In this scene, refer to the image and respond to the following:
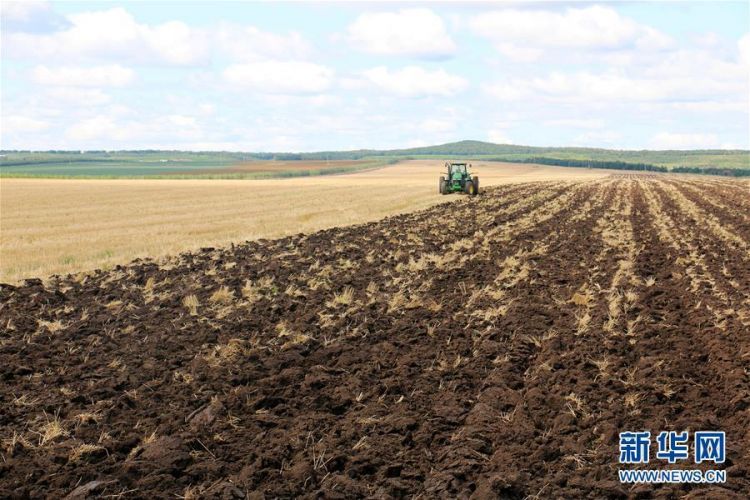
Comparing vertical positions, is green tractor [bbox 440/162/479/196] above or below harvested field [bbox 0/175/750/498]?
above

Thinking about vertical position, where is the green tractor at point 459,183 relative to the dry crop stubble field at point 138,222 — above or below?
above

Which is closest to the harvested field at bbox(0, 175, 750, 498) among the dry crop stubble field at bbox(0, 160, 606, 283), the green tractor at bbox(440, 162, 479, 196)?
the dry crop stubble field at bbox(0, 160, 606, 283)

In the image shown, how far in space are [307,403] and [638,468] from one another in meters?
3.06

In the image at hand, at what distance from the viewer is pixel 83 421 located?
6715mm

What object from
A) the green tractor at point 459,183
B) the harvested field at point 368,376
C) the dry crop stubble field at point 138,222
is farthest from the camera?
the green tractor at point 459,183

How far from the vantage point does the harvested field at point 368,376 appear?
5660 millimetres

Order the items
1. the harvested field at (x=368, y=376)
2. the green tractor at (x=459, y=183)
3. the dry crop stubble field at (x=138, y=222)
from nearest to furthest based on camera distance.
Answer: the harvested field at (x=368, y=376)
the dry crop stubble field at (x=138, y=222)
the green tractor at (x=459, y=183)

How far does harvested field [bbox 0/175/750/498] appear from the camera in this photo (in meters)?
5.66

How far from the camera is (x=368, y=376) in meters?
8.02

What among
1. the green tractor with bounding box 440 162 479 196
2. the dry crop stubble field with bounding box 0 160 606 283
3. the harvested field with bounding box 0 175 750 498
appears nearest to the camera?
the harvested field with bounding box 0 175 750 498

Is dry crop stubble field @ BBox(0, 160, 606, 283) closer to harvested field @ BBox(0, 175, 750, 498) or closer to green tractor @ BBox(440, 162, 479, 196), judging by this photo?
green tractor @ BBox(440, 162, 479, 196)

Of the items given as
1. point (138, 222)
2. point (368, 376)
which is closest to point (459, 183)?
point (138, 222)

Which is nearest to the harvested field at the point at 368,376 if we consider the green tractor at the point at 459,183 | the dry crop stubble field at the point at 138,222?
the dry crop stubble field at the point at 138,222

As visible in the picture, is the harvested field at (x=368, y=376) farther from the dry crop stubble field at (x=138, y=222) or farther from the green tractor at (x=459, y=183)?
the green tractor at (x=459, y=183)
